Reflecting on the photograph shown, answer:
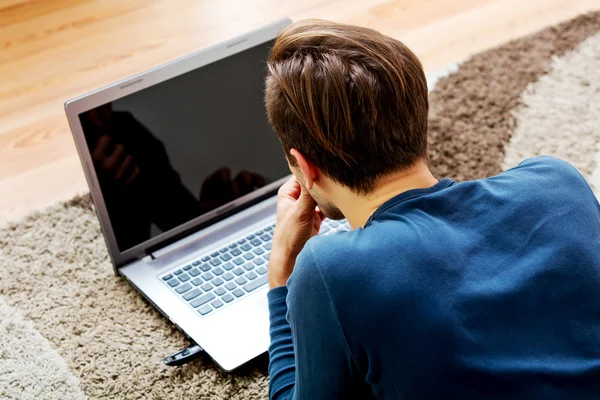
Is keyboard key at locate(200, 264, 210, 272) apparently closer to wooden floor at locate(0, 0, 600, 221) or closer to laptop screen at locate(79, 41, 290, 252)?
laptop screen at locate(79, 41, 290, 252)

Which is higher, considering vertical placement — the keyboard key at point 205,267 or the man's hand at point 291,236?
the man's hand at point 291,236

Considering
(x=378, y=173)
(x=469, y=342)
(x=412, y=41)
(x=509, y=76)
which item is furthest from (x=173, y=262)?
(x=412, y=41)

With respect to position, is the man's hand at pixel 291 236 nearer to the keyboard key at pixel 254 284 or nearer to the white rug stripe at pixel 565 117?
the keyboard key at pixel 254 284

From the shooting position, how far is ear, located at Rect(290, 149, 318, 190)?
0.97 m

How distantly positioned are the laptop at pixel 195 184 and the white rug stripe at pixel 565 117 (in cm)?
49

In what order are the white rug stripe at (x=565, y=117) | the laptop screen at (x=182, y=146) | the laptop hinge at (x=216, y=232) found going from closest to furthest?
1. the laptop screen at (x=182, y=146)
2. the laptop hinge at (x=216, y=232)
3. the white rug stripe at (x=565, y=117)

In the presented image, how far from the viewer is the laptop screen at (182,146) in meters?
1.25

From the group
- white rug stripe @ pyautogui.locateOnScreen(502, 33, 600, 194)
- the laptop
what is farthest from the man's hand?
white rug stripe @ pyautogui.locateOnScreen(502, 33, 600, 194)

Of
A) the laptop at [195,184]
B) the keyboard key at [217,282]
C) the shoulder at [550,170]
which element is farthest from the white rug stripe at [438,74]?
the shoulder at [550,170]

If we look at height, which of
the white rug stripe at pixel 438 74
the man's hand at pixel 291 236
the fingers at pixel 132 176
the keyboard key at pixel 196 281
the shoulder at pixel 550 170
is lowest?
the keyboard key at pixel 196 281

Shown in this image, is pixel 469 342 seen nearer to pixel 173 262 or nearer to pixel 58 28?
pixel 173 262

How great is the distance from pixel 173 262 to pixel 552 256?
71cm

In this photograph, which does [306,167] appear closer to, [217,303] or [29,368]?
[217,303]

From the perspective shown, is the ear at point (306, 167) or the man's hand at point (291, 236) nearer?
the ear at point (306, 167)
